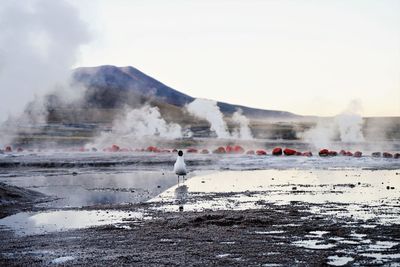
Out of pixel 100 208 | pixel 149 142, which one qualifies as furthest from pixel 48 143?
pixel 100 208

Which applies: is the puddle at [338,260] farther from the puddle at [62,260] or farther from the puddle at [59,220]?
the puddle at [59,220]

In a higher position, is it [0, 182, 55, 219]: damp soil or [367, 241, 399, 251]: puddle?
[0, 182, 55, 219]: damp soil

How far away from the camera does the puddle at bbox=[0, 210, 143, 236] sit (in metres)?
15.3

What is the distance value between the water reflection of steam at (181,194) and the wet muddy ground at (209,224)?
4 cm

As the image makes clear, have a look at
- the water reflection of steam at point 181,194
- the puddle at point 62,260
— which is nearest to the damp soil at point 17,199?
the water reflection of steam at point 181,194

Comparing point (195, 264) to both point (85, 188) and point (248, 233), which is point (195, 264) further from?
point (85, 188)

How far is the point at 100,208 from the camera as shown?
19.0m

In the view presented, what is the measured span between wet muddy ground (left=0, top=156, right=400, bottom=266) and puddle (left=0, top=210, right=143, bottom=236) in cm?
3

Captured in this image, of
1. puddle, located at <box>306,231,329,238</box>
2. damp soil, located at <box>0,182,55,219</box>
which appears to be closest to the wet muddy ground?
puddle, located at <box>306,231,329,238</box>

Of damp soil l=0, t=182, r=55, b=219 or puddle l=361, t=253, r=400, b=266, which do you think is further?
damp soil l=0, t=182, r=55, b=219

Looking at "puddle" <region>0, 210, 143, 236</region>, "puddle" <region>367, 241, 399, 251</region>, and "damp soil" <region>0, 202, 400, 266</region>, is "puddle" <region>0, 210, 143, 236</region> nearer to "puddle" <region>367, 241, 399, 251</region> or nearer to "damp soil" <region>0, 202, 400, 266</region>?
"damp soil" <region>0, 202, 400, 266</region>

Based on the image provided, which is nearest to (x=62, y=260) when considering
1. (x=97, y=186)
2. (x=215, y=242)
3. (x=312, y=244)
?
(x=215, y=242)

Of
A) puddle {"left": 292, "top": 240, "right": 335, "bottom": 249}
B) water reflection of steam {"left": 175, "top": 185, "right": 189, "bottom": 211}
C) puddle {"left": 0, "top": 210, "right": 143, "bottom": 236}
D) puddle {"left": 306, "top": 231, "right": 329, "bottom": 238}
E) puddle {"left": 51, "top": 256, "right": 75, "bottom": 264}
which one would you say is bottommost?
puddle {"left": 51, "top": 256, "right": 75, "bottom": 264}

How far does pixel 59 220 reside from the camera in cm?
1662
